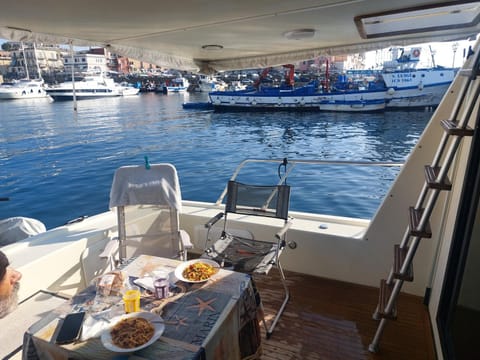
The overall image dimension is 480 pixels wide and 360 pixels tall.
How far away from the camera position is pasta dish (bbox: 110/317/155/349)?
1159 mm

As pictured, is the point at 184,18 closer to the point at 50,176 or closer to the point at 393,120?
the point at 50,176

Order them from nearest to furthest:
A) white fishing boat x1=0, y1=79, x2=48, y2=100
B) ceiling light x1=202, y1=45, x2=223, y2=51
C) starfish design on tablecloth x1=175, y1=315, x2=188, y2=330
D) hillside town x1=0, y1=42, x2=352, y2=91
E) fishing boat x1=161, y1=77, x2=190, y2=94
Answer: starfish design on tablecloth x1=175, y1=315, x2=188, y2=330 → ceiling light x1=202, y1=45, x2=223, y2=51 → white fishing boat x1=0, y1=79, x2=48, y2=100 → fishing boat x1=161, y1=77, x2=190, y2=94 → hillside town x1=0, y1=42, x2=352, y2=91

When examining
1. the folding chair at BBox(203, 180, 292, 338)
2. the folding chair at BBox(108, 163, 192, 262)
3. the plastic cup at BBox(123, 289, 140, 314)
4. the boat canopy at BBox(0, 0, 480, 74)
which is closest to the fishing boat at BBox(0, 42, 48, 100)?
the boat canopy at BBox(0, 0, 480, 74)

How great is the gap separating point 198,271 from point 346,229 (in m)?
1.46

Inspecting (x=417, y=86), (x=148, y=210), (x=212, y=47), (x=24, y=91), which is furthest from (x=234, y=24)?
(x=24, y=91)

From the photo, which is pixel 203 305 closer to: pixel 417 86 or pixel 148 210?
pixel 148 210

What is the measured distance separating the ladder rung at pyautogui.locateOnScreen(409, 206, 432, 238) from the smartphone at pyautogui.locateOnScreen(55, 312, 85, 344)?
1.56 meters

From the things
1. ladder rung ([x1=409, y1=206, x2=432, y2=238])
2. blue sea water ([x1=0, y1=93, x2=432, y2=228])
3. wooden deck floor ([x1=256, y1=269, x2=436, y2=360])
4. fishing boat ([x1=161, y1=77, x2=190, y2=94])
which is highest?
fishing boat ([x1=161, y1=77, x2=190, y2=94])

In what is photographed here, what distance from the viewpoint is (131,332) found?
121 centimetres

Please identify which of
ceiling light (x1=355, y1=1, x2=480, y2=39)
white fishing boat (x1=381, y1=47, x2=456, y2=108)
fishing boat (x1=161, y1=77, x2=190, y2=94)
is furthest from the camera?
fishing boat (x1=161, y1=77, x2=190, y2=94)

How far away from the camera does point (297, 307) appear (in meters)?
2.29

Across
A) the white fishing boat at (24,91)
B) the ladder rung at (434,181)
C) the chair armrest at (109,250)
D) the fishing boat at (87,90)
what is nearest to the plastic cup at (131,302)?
the chair armrest at (109,250)

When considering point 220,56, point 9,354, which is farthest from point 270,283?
point 220,56

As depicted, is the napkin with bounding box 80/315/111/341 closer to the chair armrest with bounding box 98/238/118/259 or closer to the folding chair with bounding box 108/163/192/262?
the chair armrest with bounding box 98/238/118/259
